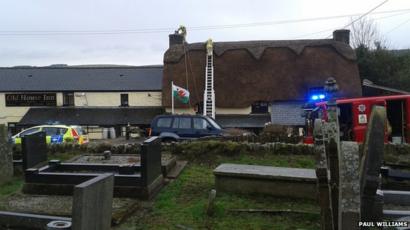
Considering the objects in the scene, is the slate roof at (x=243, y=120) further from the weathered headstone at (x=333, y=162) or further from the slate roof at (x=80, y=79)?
the weathered headstone at (x=333, y=162)

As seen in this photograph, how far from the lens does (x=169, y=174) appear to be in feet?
31.8

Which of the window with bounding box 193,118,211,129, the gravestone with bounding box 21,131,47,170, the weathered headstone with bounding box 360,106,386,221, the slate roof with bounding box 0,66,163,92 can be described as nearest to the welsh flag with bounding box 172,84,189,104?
the slate roof with bounding box 0,66,163,92

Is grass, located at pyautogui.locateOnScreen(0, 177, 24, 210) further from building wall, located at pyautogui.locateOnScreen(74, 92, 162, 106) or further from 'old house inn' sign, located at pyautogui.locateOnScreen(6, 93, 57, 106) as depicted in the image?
'old house inn' sign, located at pyautogui.locateOnScreen(6, 93, 57, 106)

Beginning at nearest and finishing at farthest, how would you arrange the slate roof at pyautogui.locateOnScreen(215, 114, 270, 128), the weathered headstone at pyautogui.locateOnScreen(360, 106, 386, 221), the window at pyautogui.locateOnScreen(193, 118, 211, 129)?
the weathered headstone at pyautogui.locateOnScreen(360, 106, 386, 221) → the window at pyautogui.locateOnScreen(193, 118, 211, 129) → the slate roof at pyautogui.locateOnScreen(215, 114, 270, 128)

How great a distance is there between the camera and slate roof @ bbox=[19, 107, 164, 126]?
1347 inches

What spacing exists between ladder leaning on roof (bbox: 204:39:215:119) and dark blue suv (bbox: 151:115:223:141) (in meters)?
11.8

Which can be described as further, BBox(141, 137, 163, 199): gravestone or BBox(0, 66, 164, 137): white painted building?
BBox(0, 66, 164, 137): white painted building

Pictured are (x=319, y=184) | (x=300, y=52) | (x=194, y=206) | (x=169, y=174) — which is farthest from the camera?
(x=300, y=52)

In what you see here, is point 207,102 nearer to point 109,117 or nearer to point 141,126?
point 141,126

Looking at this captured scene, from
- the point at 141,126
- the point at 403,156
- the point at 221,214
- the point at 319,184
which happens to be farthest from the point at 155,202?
the point at 141,126

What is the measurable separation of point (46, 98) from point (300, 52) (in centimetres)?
2171

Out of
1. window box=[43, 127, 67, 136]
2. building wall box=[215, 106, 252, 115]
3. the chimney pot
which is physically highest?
the chimney pot

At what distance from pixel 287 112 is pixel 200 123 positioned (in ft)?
47.0

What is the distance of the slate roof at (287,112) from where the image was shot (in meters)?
30.3
